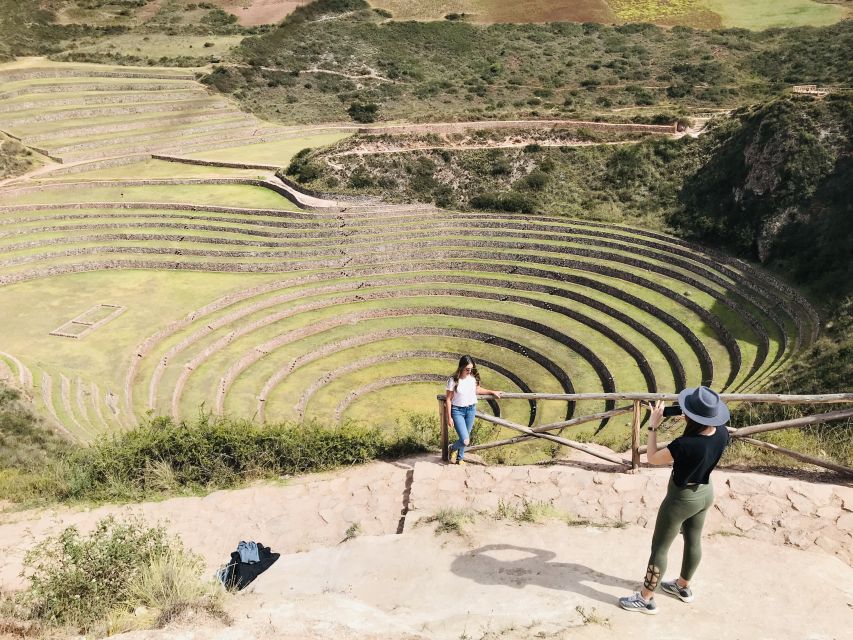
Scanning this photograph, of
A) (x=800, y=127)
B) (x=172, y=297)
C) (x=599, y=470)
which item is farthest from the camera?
(x=800, y=127)

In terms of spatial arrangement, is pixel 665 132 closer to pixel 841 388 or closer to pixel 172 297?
pixel 841 388

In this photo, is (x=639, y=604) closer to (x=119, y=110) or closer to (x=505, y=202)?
(x=505, y=202)

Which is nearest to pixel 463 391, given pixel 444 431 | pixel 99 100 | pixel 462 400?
A: pixel 462 400

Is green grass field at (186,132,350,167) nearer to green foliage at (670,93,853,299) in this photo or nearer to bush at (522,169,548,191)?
bush at (522,169,548,191)

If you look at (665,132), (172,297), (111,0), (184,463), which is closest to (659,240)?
(665,132)

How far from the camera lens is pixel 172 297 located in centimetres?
2497

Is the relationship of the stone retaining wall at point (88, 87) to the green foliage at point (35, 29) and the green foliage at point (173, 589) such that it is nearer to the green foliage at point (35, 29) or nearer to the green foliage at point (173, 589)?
the green foliage at point (35, 29)

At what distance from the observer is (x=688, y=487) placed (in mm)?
5379

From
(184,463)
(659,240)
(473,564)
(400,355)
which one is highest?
(659,240)

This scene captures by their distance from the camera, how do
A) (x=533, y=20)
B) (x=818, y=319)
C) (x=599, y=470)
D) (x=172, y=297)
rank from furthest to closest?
(x=533, y=20)
(x=172, y=297)
(x=818, y=319)
(x=599, y=470)

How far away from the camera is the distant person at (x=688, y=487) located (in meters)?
5.26

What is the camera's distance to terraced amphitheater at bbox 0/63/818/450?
66.6ft

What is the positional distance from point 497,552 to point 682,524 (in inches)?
80.0

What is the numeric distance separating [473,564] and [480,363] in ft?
54.2
